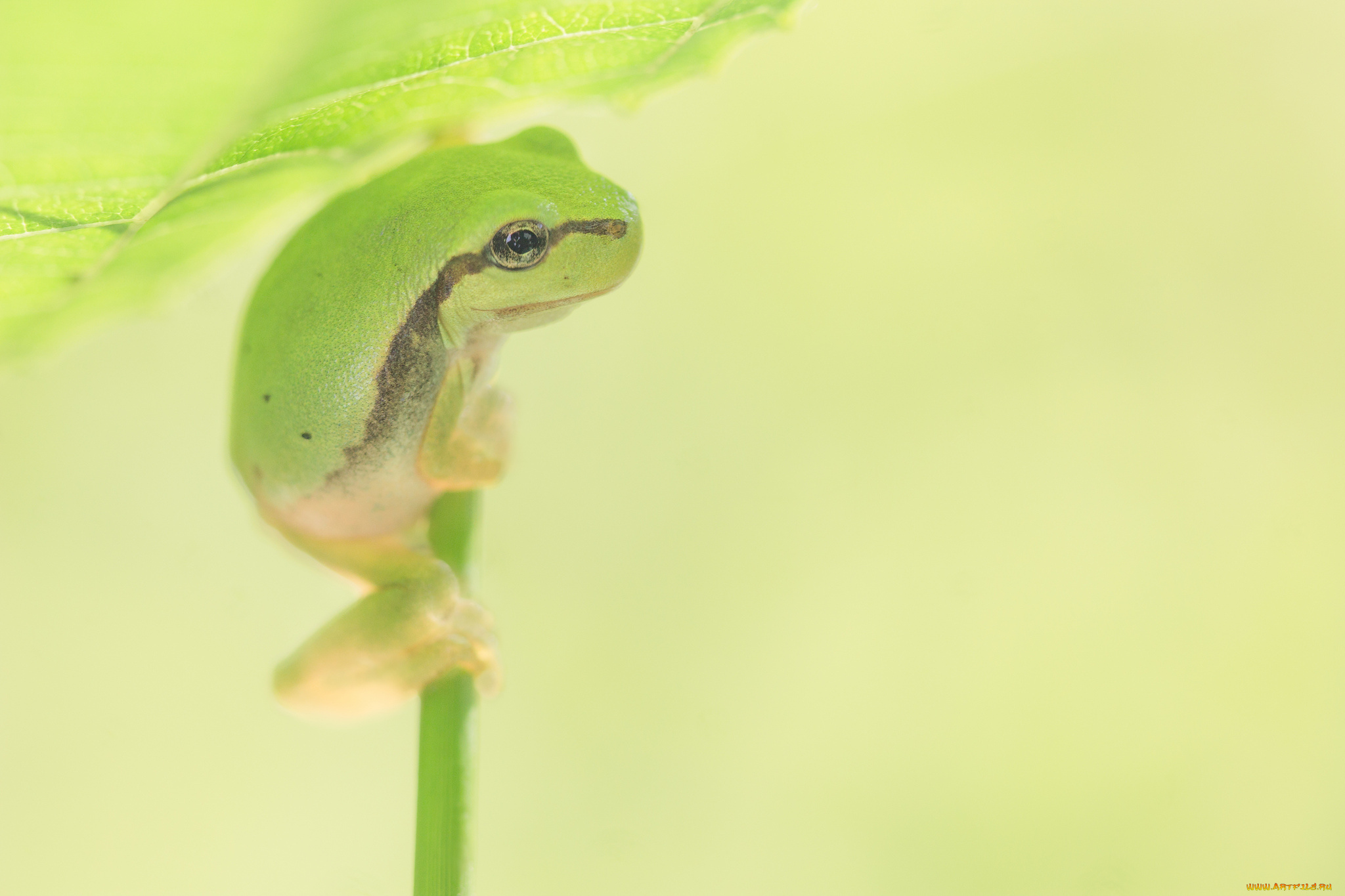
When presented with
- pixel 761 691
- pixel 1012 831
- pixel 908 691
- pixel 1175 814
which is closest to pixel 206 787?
pixel 761 691

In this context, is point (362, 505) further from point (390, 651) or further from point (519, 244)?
point (519, 244)

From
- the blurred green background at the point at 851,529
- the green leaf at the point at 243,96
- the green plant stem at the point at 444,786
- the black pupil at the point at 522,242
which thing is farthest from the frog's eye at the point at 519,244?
the blurred green background at the point at 851,529

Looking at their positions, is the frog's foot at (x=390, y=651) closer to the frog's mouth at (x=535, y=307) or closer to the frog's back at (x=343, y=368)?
the frog's back at (x=343, y=368)

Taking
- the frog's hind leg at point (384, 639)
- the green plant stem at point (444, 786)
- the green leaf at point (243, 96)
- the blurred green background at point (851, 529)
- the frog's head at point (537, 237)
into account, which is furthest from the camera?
the blurred green background at point (851, 529)

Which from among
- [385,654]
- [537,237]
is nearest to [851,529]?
[385,654]

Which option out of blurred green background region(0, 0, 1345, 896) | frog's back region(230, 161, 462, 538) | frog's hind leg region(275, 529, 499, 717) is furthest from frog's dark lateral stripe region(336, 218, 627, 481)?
blurred green background region(0, 0, 1345, 896)

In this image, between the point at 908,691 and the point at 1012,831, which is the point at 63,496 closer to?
the point at 908,691
